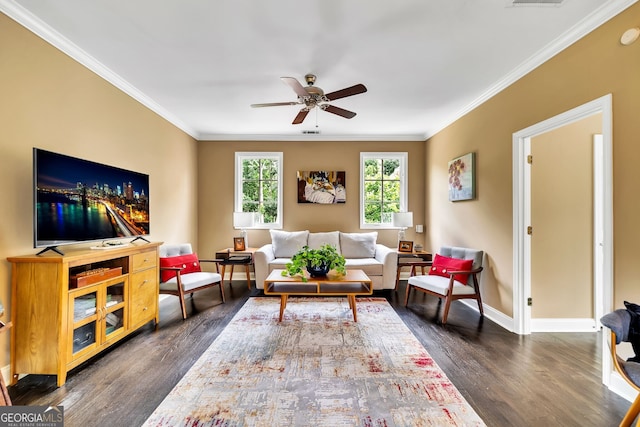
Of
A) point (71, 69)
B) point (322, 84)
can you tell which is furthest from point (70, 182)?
point (322, 84)

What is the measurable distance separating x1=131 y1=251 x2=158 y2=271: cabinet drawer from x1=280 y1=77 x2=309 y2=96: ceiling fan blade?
2.14 meters

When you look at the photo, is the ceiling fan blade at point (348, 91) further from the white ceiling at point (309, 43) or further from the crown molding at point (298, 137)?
the crown molding at point (298, 137)

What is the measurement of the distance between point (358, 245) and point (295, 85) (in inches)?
123

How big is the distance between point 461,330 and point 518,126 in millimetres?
2175

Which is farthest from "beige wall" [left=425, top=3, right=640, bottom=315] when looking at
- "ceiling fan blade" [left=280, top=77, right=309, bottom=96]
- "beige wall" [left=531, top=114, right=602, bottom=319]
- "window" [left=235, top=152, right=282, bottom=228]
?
"window" [left=235, top=152, right=282, bottom=228]

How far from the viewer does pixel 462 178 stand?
4.20m

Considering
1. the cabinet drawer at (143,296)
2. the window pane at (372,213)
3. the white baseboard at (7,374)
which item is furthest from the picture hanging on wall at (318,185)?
the white baseboard at (7,374)

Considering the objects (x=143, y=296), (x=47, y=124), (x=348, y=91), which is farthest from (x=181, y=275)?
(x=348, y=91)

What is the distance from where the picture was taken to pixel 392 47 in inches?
104

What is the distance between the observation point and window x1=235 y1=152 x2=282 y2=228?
18.6ft

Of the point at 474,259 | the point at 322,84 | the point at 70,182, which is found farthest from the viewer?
the point at 474,259

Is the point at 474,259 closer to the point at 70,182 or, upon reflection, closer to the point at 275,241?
the point at 275,241

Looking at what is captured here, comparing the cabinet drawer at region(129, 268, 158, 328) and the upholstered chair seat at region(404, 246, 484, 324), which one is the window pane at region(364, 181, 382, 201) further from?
the cabinet drawer at region(129, 268, 158, 328)

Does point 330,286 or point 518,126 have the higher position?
point 518,126
